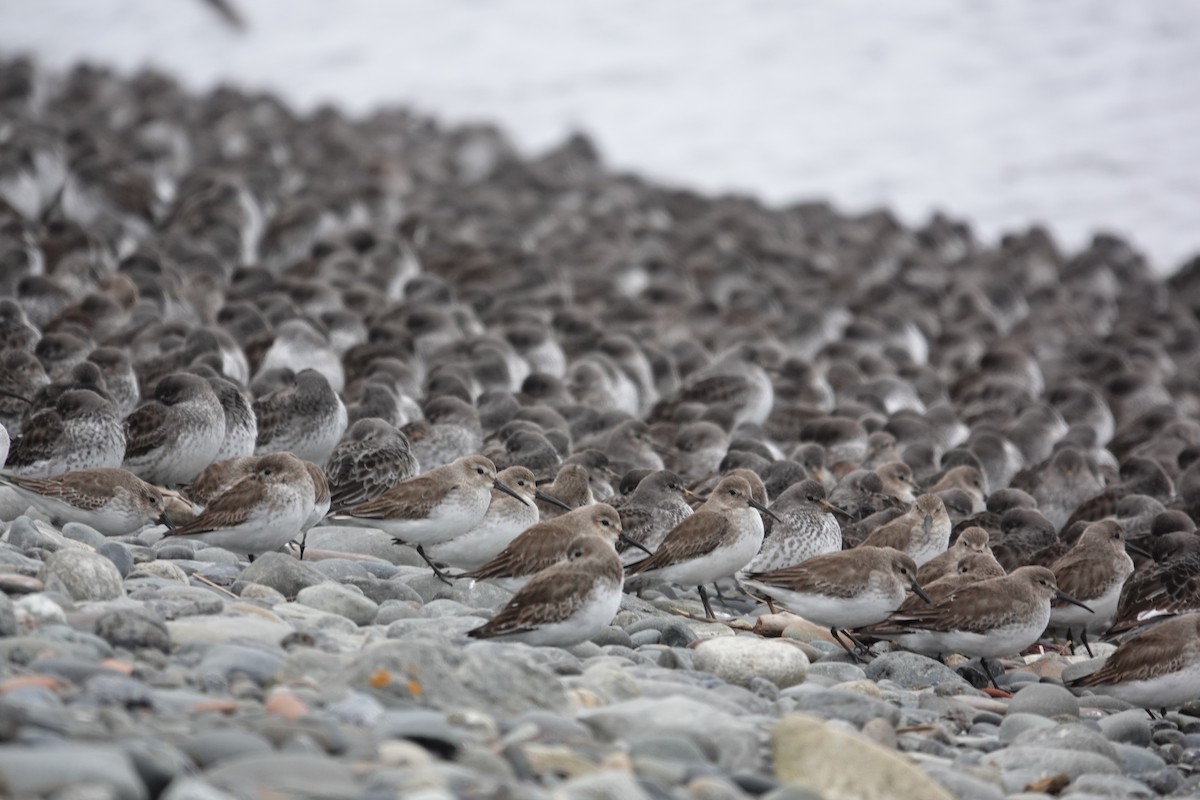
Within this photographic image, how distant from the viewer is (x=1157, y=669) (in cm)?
809

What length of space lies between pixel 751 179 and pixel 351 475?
24.7 m

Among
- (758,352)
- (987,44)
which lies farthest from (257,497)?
(987,44)

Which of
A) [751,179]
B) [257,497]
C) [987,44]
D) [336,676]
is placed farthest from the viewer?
[987,44]

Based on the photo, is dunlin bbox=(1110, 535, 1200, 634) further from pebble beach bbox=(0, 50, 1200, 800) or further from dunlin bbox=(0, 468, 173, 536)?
dunlin bbox=(0, 468, 173, 536)

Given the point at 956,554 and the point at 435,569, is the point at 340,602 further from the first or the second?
the point at 956,554

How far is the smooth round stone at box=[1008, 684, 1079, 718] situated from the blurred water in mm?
21572

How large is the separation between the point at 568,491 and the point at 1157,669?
12.2 ft

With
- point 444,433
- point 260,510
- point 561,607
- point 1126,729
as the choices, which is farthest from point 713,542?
point 444,433

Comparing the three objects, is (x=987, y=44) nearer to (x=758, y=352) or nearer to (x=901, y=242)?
(x=901, y=242)

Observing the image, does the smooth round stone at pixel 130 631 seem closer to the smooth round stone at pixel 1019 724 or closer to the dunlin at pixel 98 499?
the dunlin at pixel 98 499

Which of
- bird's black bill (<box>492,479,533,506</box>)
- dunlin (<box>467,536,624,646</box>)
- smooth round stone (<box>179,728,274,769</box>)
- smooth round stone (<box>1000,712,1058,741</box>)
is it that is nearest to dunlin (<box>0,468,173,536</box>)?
bird's black bill (<box>492,479,533,506</box>)

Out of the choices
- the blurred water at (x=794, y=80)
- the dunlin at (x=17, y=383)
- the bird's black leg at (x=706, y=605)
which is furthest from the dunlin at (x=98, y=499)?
the blurred water at (x=794, y=80)

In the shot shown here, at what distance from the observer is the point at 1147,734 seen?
8.01m

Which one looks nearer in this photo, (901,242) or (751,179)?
(901,242)
